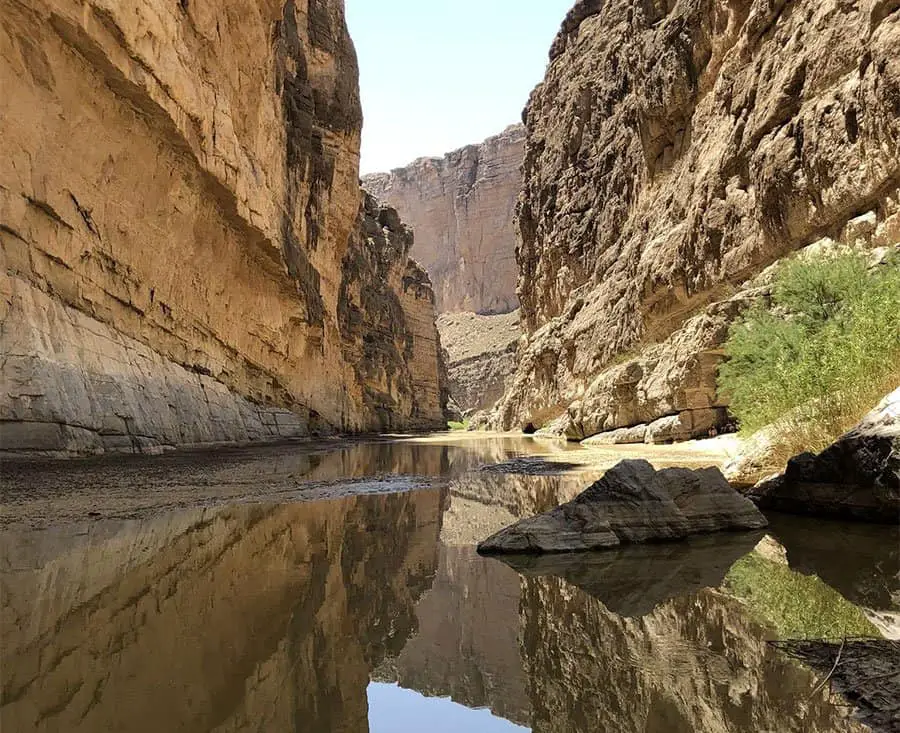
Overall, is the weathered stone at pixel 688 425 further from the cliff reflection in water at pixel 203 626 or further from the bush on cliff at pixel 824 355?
the cliff reflection in water at pixel 203 626

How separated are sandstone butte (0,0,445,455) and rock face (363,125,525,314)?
80399mm

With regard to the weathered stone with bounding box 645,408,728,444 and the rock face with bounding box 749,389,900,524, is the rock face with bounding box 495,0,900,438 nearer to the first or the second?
the weathered stone with bounding box 645,408,728,444

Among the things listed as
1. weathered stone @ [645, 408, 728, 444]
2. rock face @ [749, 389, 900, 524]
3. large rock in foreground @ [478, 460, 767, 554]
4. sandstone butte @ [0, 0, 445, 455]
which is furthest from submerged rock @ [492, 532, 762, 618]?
weathered stone @ [645, 408, 728, 444]

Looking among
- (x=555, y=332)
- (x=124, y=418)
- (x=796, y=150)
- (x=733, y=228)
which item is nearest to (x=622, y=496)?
(x=124, y=418)

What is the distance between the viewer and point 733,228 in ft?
73.3

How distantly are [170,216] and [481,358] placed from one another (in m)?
79.3

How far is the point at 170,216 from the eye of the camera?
61.6 feet

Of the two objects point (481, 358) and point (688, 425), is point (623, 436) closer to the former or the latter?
point (688, 425)

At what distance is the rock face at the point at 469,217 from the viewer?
115875 millimetres

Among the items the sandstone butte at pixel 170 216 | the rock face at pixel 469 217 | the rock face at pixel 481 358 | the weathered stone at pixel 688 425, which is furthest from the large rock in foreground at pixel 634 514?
the rock face at pixel 469 217

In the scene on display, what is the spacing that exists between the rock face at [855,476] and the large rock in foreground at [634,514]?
0.88 m

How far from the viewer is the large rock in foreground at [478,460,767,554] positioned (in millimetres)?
5660

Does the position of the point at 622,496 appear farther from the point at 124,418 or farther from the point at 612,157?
the point at 612,157

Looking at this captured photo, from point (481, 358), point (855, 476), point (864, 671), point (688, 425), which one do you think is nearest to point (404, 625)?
point (864, 671)
